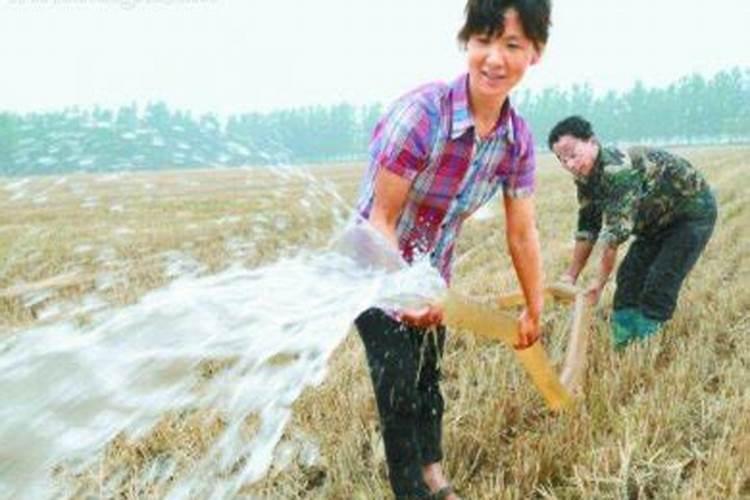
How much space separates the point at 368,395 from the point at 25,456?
1740 millimetres

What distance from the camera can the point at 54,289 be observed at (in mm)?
7617

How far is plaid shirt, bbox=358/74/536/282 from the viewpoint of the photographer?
2.82m

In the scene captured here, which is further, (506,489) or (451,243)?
(451,243)

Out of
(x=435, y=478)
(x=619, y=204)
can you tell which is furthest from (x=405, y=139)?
(x=619, y=204)

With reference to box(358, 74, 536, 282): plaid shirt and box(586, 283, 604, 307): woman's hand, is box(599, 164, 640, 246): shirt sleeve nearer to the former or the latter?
box(586, 283, 604, 307): woman's hand

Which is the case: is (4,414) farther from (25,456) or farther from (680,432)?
(680,432)

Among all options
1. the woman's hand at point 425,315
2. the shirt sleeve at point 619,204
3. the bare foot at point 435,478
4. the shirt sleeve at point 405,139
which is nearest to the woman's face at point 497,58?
the shirt sleeve at point 405,139

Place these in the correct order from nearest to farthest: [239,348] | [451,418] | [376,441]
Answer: [239,348], [376,441], [451,418]

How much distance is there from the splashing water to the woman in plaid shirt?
0.12 m

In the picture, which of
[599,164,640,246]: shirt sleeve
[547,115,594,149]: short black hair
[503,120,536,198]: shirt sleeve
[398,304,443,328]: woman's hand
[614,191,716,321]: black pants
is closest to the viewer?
[398,304,443,328]: woman's hand

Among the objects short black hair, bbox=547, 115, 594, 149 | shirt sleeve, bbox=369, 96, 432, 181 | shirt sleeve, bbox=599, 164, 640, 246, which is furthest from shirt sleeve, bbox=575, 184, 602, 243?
shirt sleeve, bbox=369, 96, 432, 181

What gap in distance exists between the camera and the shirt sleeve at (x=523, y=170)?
3152mm

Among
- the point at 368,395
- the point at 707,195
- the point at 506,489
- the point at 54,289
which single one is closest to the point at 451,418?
the point at 368,395

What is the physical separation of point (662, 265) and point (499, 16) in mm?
2907
